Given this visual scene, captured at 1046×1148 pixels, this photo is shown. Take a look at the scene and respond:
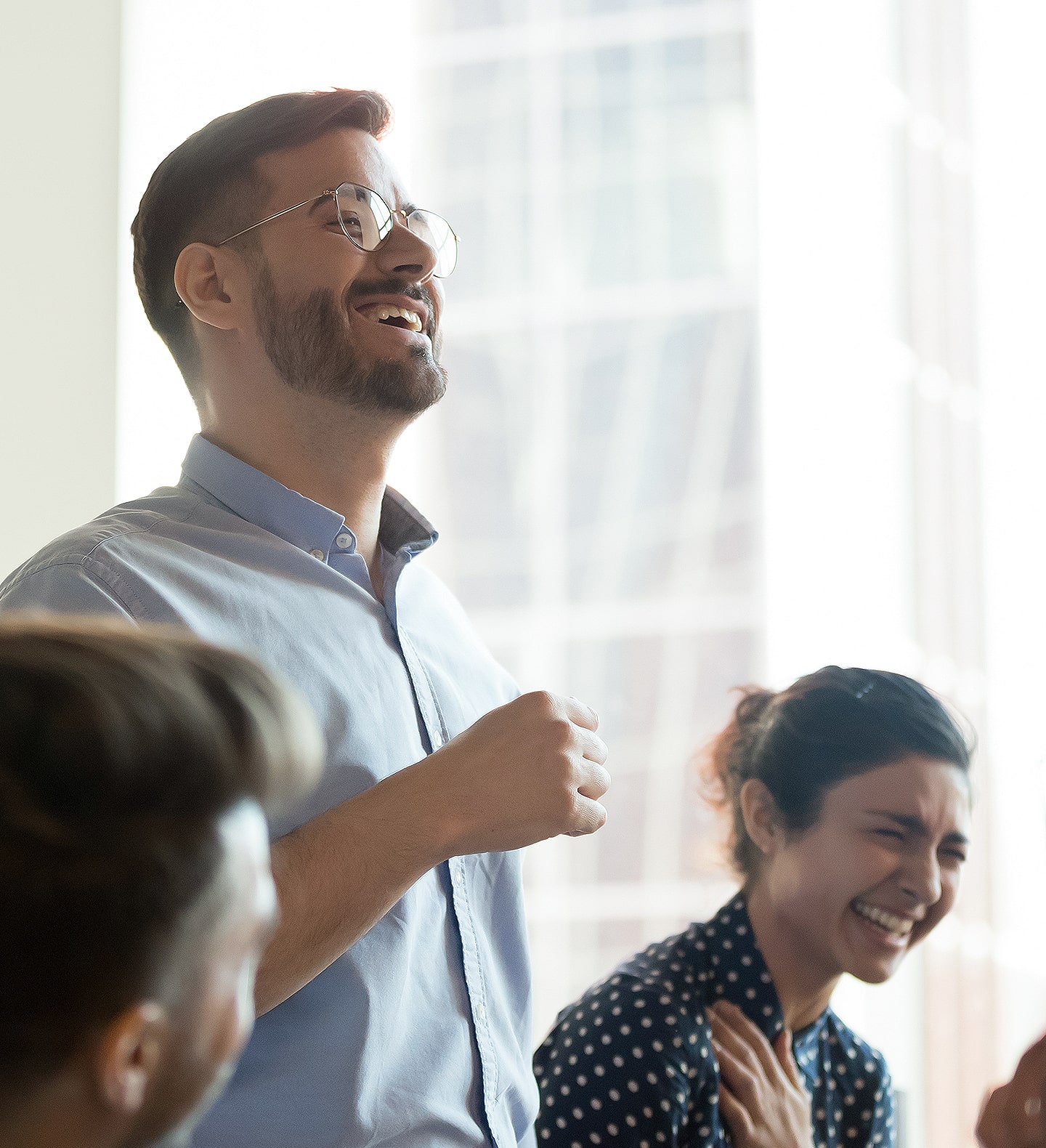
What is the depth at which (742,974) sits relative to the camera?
1893 mm

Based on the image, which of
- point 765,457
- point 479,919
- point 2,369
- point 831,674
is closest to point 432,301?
point 479,919

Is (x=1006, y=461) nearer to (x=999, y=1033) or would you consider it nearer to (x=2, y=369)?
(x=999, y=1033)

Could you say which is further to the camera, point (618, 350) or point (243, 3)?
point (618, 350)

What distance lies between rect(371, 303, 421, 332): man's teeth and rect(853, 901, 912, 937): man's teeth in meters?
1.04

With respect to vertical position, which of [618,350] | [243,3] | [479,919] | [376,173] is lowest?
[479,919]

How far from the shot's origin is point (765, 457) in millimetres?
3209

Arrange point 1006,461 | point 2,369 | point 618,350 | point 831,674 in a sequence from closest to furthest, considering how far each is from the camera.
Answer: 1. point 831,674
2. point 2,369
3. point 1006,461
4. point 618,350

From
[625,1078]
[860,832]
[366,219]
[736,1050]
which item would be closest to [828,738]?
[860,832]

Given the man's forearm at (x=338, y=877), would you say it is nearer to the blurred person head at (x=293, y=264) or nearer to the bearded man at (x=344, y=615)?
the bearded man at (x=344, y=615)

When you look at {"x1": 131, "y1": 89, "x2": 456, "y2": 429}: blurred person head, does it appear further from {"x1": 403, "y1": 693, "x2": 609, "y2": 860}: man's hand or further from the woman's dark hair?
the woman's dark hair

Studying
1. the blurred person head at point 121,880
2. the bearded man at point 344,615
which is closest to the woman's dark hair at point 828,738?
the bearded man at point 344,615

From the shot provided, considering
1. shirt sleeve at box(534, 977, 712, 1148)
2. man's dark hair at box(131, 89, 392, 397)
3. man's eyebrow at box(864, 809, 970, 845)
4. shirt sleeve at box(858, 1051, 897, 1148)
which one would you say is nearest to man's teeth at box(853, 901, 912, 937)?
man's eyebrow at box(864, 809, 970, 845)

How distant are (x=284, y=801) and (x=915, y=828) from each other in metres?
1.41

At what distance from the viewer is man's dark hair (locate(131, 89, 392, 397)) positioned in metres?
1.61
